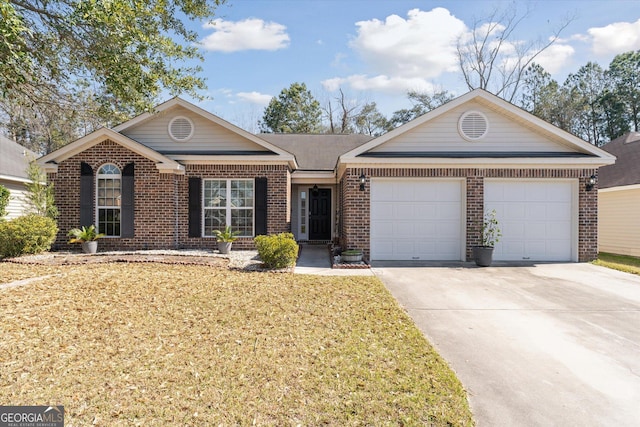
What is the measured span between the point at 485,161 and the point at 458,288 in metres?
4.75

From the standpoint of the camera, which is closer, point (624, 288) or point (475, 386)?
point (475, 386)

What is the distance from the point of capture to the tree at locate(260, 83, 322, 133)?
103 feet

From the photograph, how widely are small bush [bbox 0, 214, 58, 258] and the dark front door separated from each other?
871cm

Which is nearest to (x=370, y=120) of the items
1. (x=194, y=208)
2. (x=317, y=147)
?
(x=317, y=147)

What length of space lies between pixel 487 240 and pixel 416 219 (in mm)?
2097

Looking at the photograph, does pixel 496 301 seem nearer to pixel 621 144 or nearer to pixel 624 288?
pixel 624 288

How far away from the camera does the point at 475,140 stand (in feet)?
34.8

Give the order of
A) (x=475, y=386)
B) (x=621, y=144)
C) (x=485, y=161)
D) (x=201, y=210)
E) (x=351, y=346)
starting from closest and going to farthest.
A: (x=475, y=386) → (x=351, y=346) → (x=485, y=161) → (x=201, y=210) → (x=621, y=144)

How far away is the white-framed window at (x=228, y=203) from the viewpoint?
11477 millimetres

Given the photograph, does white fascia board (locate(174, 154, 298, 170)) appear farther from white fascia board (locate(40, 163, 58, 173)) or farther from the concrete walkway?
white fascia board (locate(40, 163, 58, 173))

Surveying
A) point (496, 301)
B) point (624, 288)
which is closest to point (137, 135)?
point (496, 301)

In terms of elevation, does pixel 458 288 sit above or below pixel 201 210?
below

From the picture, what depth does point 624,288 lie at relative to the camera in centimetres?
725

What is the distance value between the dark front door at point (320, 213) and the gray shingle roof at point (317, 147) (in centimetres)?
105
